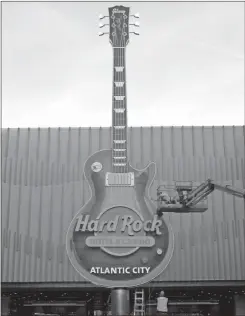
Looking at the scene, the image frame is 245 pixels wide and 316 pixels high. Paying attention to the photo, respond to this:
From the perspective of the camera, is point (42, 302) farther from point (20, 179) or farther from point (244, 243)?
point (244, 243)

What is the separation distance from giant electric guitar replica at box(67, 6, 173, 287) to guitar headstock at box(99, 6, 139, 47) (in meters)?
1.17

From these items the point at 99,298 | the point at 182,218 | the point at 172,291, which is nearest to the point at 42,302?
the point at 99,298

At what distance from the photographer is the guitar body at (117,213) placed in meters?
26.5

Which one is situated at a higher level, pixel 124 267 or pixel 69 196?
pixel 69 196

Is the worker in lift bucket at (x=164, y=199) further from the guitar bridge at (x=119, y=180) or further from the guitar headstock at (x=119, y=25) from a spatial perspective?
the guitar headstock at (x=119, y=25)

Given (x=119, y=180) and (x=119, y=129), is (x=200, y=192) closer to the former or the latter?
(x=119, y=180)

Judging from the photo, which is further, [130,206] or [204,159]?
[204,159]

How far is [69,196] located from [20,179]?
326cm

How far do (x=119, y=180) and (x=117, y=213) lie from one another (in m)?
1.72

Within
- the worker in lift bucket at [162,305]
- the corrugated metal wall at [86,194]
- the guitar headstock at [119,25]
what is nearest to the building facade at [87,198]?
the corrugated metal wall at [86,194]

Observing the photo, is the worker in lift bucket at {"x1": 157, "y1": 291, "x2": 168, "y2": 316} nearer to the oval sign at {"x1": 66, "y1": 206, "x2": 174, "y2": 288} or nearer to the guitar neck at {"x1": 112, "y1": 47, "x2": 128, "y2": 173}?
the oval sign at {"x1": 66, "y1": 206, "x2": 174, "y2": 288}

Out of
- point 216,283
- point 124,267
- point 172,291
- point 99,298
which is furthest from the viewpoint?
Result: point 99,298

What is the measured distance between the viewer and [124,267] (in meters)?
26.3

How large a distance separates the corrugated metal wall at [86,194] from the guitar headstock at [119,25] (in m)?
6.27
